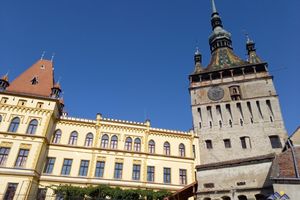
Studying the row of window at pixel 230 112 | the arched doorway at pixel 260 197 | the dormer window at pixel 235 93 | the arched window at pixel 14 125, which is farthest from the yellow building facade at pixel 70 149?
the arched doorway at pixel 260 197

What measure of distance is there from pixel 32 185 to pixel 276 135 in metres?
26.9

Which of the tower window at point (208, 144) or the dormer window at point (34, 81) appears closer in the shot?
the tower window at point (208, 144)

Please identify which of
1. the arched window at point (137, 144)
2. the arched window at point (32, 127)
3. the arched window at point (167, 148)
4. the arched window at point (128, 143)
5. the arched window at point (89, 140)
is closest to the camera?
the arched window at point (32, 127)

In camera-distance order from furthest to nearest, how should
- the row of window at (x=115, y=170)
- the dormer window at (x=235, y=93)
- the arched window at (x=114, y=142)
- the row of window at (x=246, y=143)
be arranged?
the arched window at (x=114, y=142) < the dormer window at (x=235, y=93) < the row of window at (x=115, y=170) < the row of window at (x=246, y=143)

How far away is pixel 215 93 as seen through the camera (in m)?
29.1

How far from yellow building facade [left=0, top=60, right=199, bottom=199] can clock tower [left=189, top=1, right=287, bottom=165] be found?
529cm

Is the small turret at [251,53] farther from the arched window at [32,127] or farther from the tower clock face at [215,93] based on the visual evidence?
the arched window at [32,127]

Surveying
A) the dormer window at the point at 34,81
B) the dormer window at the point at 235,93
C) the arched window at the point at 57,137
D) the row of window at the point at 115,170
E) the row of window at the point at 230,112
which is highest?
the dormer window at the point at 34,81

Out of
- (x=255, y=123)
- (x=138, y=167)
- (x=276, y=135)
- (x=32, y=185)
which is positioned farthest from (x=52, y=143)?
(x=276, y=135)

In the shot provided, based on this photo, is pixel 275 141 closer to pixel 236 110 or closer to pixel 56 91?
pixel 236 110

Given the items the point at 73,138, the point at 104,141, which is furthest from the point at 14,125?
the point at 104,141

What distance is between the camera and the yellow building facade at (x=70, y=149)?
Answer: 79.1 ft

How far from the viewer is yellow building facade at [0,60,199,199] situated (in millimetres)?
24109

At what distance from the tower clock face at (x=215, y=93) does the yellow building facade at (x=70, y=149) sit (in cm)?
648
